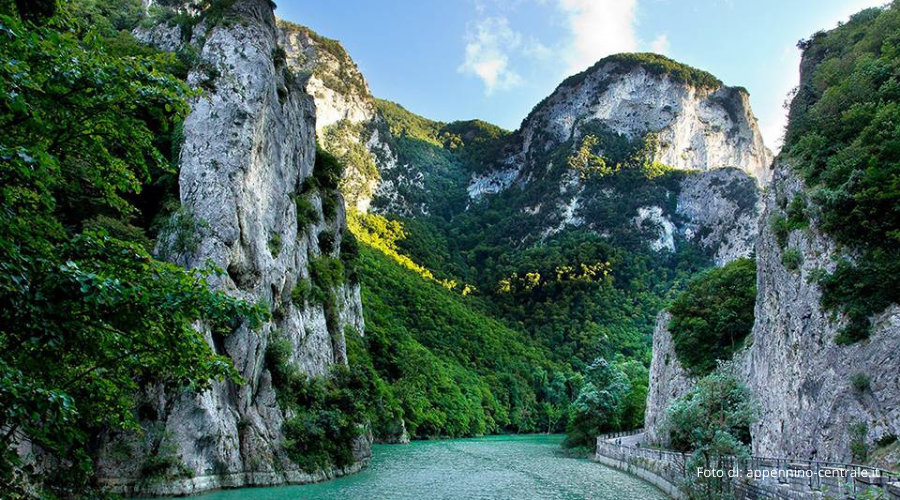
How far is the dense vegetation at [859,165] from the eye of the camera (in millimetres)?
21203

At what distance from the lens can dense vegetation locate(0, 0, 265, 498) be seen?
480cm

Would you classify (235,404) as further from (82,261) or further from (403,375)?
(403,375)

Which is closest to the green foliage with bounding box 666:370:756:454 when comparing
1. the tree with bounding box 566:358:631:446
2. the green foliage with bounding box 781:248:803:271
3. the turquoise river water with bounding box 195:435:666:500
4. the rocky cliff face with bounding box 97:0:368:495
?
the green foliage with bounding box 781:248:803:271

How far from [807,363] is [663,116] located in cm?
16284

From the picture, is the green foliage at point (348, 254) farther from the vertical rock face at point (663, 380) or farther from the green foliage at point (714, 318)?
the green foliage at point (714, 318)

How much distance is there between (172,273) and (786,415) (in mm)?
26307

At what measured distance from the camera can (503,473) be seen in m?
37.2

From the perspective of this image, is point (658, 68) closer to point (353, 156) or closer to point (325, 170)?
point (353, 156)

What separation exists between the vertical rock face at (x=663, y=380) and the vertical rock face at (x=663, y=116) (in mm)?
123790

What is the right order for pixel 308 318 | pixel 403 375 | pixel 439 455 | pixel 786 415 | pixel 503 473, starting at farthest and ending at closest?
1. pixel 403 375
2. pixel 439 455
3. pixel 308 318
4. pixel 503 473
5. pixel 786 415

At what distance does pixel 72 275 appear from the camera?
190 inches

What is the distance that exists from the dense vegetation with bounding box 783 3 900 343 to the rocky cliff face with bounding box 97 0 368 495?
86.7 feet

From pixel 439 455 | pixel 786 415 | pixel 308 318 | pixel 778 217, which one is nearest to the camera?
pixel 786 415

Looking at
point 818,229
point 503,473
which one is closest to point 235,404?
point 503,473
